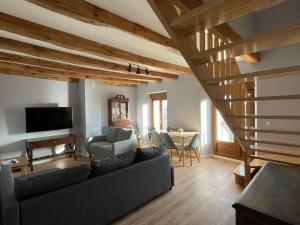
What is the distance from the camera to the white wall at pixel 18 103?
15.4 ft

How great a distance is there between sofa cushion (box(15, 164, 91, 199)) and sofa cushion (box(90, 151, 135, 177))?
11cm

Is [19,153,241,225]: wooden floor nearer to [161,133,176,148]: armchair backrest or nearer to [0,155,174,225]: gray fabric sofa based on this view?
[0,155,174,225]: gray fabric sofa

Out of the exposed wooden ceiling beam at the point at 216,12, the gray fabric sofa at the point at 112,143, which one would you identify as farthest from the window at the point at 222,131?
the exposed wooden ceiling beam at the point at 216,12

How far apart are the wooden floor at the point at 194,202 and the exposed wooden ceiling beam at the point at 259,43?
6.76 ft

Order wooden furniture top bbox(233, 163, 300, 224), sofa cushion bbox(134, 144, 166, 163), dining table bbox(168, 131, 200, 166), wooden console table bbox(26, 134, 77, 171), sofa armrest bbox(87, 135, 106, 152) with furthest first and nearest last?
sofa armrest bbox(87, 135, 106, 152) < dining table bbox(168, 131, 200, 166) < wooden console table bbox(26, 134, 77, 171) < sofa cushion bbox(134, 144, 166, 163) < wooden furniture top bbox(233, 163, 300, 224)

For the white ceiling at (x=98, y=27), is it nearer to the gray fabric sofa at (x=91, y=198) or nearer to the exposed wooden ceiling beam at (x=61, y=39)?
the exposed wooden ceiling beam at (x=61, y=39)

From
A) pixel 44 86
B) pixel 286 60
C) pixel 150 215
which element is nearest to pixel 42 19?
pixel 150 215

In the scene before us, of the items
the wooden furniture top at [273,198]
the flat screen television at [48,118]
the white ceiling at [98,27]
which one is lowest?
the wooden furniture top at [273,198]

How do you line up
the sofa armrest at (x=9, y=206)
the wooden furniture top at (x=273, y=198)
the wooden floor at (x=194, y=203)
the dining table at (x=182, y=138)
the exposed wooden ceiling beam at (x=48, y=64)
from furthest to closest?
the dining table at (x=182, y=138), the exposed wooden ceiling beam at (x=48, y=64), the wooden floor at (x=194, y=203), the sofa armrest at (x=9, y=206), the wooden furniture top at (x=273, y=198)

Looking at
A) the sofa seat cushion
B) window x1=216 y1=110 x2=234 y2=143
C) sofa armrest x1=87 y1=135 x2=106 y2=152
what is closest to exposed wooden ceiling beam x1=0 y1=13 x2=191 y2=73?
the sofa seat cushion

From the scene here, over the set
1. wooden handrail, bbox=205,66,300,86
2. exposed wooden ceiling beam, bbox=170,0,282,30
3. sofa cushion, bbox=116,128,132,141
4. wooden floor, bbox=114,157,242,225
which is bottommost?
wooden floor, bbox=114,157,242,225

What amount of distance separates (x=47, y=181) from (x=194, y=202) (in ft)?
6.86

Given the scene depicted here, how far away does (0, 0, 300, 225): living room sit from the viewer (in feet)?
4.68

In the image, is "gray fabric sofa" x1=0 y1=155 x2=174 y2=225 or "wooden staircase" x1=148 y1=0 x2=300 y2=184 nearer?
"wooden staircase" x1=148 y1=0 x2=300 y2=184
